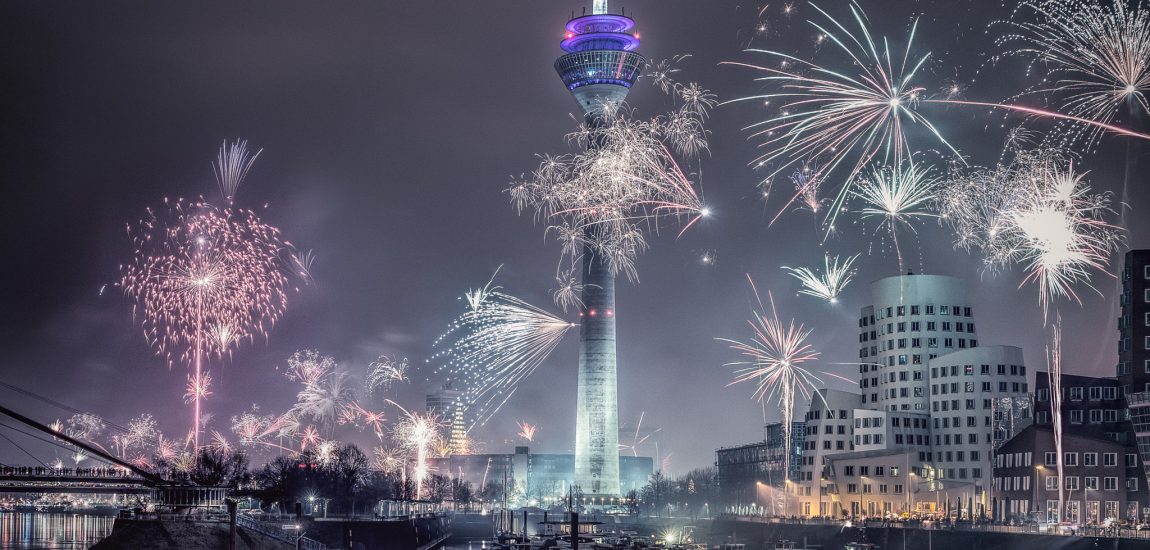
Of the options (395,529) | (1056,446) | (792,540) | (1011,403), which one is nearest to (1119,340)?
(1056,446)

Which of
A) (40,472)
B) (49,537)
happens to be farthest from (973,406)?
(49,537)

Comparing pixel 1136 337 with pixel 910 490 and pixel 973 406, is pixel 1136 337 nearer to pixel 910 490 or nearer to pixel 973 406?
pixel 973 406

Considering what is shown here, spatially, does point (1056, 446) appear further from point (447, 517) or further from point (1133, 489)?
point (447, 517)

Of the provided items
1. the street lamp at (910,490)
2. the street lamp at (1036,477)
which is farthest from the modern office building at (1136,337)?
the street lamp at (910,490)

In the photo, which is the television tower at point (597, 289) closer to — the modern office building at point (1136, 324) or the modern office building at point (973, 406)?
the modern office building at point (973, 406)

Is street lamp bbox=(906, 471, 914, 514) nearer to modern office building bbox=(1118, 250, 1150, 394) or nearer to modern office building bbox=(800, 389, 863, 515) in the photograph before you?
modern office building bbox=(800, 389, 863, 515)

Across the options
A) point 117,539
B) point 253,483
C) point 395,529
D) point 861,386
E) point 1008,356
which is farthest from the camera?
point 861,386

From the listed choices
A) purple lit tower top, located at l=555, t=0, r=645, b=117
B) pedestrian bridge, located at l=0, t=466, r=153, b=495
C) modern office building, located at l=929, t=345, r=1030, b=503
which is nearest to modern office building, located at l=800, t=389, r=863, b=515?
modern office building, located at l=929, t=345, r=1030, b=503

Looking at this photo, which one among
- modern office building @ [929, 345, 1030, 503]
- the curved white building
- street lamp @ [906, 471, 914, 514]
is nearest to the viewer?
street lamp @ [906, 471, 914, 514]
